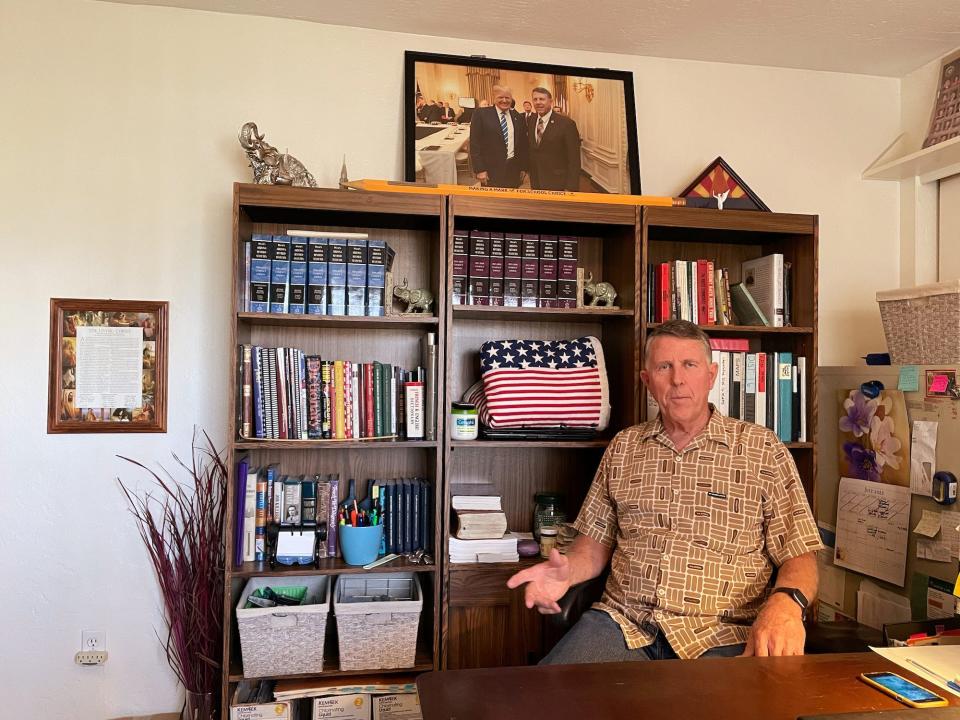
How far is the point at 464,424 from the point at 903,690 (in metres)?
1.48

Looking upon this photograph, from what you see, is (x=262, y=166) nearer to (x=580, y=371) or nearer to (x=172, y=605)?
(x=580, y=371)

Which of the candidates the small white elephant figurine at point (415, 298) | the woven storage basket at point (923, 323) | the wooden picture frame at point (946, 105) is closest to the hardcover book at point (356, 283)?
the small white elephant figurine at point (415, 298)

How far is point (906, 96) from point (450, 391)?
2448 millimetres

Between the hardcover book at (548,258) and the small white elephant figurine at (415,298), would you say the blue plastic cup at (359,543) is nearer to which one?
the small white elephant figurine at (415,298)

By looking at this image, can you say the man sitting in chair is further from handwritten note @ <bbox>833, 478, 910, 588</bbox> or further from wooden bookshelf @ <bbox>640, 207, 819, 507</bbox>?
handwritten note @ <bbox>833, 478, 910, 588</bbox>

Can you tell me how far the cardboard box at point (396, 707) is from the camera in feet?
7.43

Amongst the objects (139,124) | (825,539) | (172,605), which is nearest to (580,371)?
(825,539)

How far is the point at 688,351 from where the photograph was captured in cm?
201

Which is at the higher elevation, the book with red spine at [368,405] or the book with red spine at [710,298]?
the book with red spine at [710,298]

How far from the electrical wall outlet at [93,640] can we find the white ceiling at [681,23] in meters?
2.30

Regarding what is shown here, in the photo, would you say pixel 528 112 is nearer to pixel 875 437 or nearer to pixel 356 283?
pixel 356 283

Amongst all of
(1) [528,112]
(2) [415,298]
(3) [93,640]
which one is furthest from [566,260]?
(3) [93,640]

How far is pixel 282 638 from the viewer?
2.20 meters

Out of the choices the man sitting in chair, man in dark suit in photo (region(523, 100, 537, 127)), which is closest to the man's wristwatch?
the man sitting in chair
